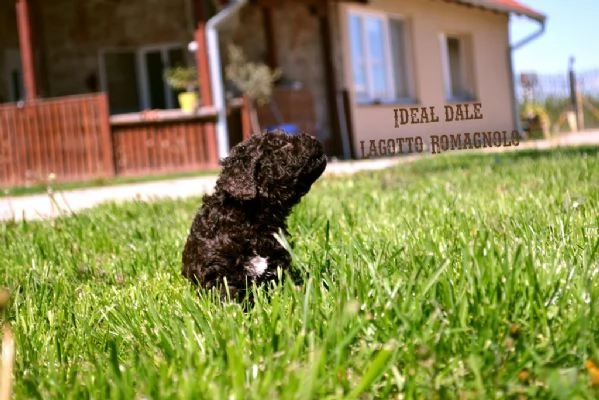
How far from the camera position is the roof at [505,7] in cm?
1958

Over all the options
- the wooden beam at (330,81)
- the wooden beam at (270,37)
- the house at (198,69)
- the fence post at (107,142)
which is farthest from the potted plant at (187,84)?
the wooden beam at (330,81)

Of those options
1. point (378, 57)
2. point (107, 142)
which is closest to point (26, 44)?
point (107, 142)

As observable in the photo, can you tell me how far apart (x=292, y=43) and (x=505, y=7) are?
267 inches

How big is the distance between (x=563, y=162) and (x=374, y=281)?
613cm

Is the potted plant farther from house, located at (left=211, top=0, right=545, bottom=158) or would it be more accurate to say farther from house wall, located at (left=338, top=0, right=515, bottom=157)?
house wall, located at (left=338, top=0, right=515, bottom=157)

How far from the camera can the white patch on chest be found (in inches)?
121

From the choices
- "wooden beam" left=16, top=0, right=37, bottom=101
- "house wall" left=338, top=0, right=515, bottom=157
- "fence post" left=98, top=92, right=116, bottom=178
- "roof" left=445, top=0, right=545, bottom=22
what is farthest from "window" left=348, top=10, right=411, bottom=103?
"wooden beam" left=16, top=0, right=37, bottom=101

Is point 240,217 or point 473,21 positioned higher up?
point 473,21

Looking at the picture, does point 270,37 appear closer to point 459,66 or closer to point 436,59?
point 436,59

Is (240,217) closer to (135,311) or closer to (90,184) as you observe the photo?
(135,311)

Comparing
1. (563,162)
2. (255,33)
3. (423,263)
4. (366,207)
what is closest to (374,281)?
(423,263)

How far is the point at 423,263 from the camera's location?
224 centimetres

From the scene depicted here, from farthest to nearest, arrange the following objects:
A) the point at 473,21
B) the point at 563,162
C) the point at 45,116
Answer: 1. the point at 473,21
2. the point at 45,116
3. the point at 563,162

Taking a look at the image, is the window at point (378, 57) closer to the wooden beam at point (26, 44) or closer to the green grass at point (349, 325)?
the wooden beam at point (26, 44)
